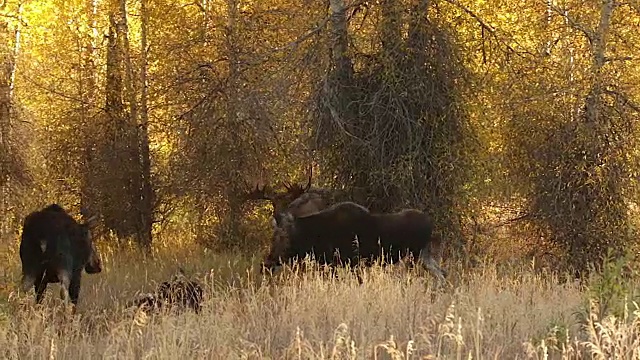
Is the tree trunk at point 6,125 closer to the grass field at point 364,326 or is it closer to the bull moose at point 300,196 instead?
the bull moose at point 300,196

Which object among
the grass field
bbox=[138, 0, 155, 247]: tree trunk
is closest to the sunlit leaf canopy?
bbox=[138, 0, 155, 247]: tree trunk

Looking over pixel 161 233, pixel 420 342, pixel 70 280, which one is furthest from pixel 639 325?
pixel 161 233

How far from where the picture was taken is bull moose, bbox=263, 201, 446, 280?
36.2 feet

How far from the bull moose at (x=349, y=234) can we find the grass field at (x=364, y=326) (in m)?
1.66

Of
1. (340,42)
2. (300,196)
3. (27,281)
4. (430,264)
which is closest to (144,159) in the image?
(300,196)

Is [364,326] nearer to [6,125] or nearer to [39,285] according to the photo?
[39,285]

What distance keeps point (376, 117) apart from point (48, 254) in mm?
5255

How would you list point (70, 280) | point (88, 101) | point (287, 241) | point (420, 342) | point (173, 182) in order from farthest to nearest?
1. point (88, 101)
2. point (173, 182)
3. point (287, 241)
4. point (70, 280)
5. point (420, 342)

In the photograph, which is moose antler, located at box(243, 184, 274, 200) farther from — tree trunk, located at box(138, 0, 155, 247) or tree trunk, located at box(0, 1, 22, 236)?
tree trunk, located at box(0, 1, 22, 236)

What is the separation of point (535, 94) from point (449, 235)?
2553mm

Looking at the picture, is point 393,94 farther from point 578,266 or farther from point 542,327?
point 542,327

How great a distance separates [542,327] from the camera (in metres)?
6.77

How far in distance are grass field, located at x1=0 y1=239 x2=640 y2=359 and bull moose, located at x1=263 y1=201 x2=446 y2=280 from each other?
166 centimetres

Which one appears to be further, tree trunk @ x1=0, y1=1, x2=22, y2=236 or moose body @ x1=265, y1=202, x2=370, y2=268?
tree trunk @ x1=0, y1=1, x2=22, y2=236
